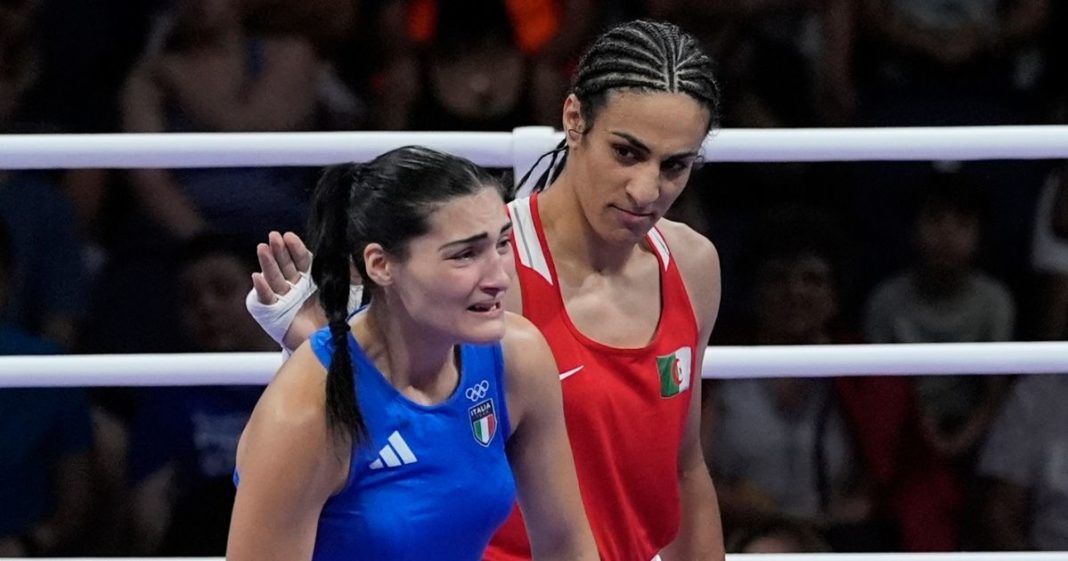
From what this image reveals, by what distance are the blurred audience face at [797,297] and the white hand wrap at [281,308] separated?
1643 mm

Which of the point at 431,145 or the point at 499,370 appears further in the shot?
the point at 431,145

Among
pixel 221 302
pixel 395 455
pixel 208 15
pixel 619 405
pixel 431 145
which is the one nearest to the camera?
pixel 395 455

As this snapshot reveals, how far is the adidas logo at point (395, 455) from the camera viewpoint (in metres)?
1.83

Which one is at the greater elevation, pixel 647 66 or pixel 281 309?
pixel 647 66

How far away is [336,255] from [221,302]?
1687 millimetres

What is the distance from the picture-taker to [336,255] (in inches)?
74.7

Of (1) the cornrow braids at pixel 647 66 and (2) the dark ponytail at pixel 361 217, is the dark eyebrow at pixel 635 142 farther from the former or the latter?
(2) the dark ponytail at pixel 361 217

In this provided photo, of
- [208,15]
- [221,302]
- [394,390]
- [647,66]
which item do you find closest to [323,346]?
[394,390]

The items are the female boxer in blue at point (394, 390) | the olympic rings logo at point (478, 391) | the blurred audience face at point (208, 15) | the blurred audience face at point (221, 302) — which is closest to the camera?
the female boxer in blue at point (394, 390)

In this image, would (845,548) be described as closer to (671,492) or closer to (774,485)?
(774,485)

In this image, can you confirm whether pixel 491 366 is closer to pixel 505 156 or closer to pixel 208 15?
pixel 505 156

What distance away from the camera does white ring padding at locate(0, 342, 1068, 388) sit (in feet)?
7.88

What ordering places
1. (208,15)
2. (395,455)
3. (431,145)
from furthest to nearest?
(208,15)
(431,145)
(395,455)

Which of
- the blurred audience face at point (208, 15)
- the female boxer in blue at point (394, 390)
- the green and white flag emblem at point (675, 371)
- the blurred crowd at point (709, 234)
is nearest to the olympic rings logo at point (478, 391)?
the female boxer in blue at point (394, 390)
